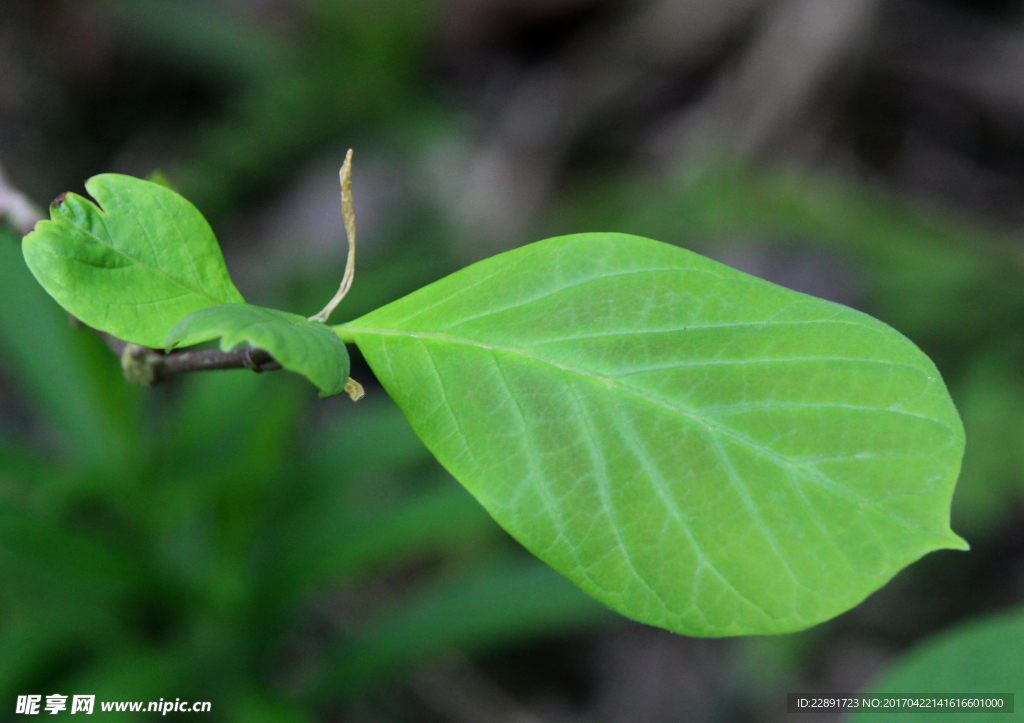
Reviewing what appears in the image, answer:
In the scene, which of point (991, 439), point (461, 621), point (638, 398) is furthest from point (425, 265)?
point (638, 398)

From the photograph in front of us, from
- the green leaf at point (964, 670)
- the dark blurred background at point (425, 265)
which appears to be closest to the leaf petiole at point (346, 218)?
the green leaf at point (964, 670)

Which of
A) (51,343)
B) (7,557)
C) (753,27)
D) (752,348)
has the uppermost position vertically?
(753,27)

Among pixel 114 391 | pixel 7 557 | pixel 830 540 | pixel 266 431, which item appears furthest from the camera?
pixel 266 431

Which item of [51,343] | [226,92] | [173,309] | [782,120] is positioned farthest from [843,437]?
[226,92]

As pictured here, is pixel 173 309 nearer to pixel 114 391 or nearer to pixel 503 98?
pixel 114 391

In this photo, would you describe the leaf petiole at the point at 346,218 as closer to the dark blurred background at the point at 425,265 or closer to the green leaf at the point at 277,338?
the green leaf at the point at 277,338

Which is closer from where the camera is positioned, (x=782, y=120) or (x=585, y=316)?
(x=585, y=316)

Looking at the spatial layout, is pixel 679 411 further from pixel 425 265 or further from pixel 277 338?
pixel 425 265

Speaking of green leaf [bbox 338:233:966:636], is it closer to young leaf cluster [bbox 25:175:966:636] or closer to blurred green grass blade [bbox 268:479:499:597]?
young leaf cluster [bbox 25:175:966:636]

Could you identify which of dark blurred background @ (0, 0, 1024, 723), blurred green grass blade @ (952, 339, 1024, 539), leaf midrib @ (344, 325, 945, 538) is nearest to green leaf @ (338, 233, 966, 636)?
leaf midrib @ (344, 325, 945, 538)
